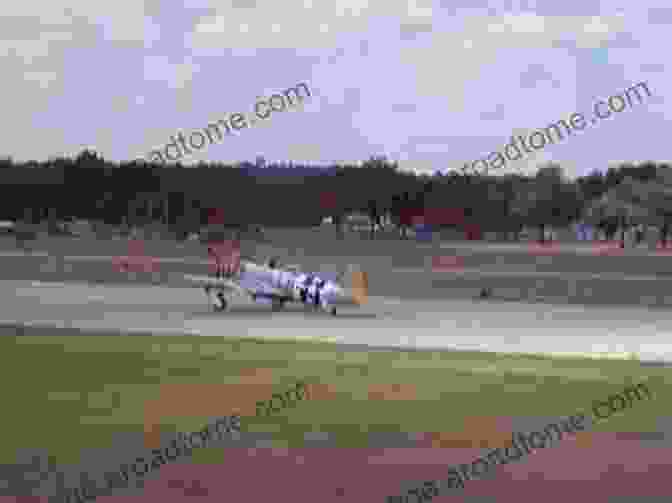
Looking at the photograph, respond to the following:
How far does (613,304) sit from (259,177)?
73.9 meters

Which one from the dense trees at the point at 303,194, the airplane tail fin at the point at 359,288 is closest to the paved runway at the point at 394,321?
the airplane tail fin at the point at 359,288

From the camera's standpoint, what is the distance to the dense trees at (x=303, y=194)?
11031 cm

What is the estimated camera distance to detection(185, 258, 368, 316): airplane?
3516 centimetres

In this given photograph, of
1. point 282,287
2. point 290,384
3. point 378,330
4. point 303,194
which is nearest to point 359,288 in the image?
point 282,287

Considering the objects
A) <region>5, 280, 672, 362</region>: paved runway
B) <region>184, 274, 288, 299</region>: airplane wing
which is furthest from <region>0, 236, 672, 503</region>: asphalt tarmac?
<region>184, 274, 288, 299</region>: airplane wing

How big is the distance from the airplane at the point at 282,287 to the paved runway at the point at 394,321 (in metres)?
0.45

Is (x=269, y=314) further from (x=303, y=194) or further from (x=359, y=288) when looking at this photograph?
(x=303, y=194)

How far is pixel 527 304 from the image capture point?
4031 cm

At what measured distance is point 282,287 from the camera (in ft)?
118

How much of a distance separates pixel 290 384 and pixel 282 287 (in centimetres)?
1703

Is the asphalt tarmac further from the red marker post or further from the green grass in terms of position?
the green grass

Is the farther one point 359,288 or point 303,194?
point 303,194

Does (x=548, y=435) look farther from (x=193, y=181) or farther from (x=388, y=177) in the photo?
(x=388, y=177)

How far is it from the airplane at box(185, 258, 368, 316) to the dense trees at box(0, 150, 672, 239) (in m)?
→ 67.1
